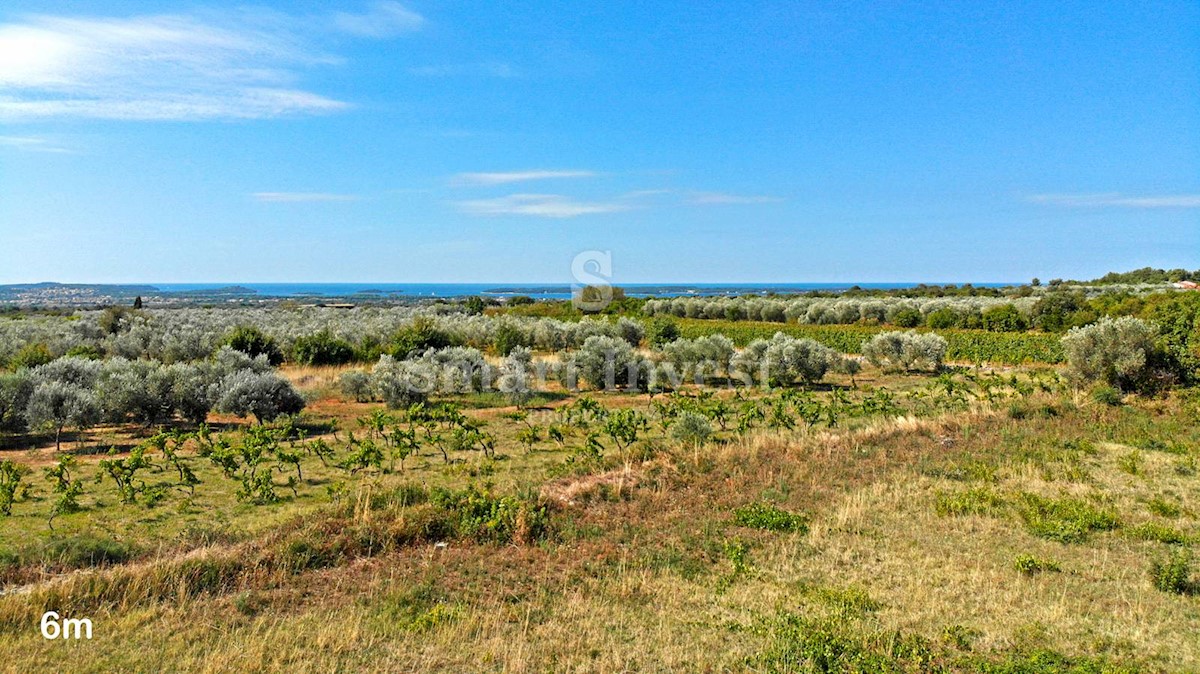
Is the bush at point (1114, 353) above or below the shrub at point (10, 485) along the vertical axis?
above

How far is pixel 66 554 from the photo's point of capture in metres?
7.31

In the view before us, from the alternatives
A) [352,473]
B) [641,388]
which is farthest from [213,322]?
[352,473]

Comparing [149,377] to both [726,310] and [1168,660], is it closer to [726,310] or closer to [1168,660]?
[1168,660]

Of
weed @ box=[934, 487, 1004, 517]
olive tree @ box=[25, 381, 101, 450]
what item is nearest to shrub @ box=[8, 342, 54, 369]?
olive tree @ box=[25, 381, 101, 450]

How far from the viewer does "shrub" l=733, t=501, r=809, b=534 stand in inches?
362

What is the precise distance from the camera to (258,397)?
1741 centimetres

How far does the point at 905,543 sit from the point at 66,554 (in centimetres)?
1022

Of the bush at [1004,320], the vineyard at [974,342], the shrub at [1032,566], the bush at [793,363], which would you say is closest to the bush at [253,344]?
the bush at [793,363]

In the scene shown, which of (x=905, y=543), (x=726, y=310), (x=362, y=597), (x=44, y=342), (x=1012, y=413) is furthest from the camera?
(x=726, y=310)

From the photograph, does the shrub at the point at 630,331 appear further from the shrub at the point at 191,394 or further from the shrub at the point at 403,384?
the shrub at the point at 191,394

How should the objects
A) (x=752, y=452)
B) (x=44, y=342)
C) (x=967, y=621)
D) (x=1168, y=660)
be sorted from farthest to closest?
1. (x=44, y=342)
2. (x=752, y=452)
3. (x=967, y=621)
4. (x=1168, y=660)

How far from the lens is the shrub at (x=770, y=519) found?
30.2 ft

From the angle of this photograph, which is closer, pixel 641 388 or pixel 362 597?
pixel 362 597

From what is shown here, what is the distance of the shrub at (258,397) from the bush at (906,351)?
25684 mm
